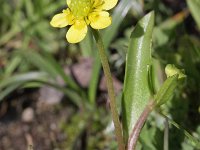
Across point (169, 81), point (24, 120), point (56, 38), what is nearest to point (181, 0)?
point (56, 38)

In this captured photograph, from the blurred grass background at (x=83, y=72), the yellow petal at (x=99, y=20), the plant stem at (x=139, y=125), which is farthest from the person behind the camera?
the blurred grass background at (x=83, y=72)

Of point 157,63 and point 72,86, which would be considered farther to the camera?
point 72,86

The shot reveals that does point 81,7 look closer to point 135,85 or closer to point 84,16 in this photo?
point 84,16

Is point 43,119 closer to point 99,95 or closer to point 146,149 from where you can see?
point 99,95

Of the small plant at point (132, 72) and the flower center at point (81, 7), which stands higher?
the flower center at point (81, 7)

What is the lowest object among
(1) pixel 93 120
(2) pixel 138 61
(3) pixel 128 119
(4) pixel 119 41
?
(1) pixel 93 120

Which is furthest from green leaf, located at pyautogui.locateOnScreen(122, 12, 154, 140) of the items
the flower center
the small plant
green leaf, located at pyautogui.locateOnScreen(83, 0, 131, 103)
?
green leaf, located at pyautogui.locateOnScreen(83, 0, 131, 103)

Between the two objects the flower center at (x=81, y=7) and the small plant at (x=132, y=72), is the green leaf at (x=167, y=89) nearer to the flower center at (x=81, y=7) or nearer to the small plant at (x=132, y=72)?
the small plant at (x=132, y=72)

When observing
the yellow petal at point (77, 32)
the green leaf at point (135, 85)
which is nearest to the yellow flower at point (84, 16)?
the yellow petal at point (77, 32)

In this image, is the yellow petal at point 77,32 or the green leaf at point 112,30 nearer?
the yellow petal at point 77,32
